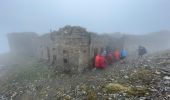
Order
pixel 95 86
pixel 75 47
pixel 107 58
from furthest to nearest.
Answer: pixel 107 58 → pixel 75 47 → pixel 95 86

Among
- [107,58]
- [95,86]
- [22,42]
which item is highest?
[22,42]

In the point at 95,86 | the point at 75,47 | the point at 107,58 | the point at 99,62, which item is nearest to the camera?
the point at 95,86

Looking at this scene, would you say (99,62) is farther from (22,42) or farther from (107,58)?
(22,42)

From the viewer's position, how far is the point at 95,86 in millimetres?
14203

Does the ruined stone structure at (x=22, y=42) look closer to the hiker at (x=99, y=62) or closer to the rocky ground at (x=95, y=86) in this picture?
the rocky ground at (x=95, y=86)

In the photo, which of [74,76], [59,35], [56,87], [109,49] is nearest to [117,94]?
[56,87]

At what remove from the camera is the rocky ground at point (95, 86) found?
39.7ft

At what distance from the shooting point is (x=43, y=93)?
1562cm

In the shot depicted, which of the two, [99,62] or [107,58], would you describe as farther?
[107,58]

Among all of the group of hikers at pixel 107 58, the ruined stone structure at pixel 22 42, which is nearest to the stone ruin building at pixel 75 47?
the group of hikers at pixel 107 58

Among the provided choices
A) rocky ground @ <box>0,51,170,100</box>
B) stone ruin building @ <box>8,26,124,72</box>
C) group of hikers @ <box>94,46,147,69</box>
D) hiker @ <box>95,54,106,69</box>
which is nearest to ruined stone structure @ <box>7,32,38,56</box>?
stone ruin building @ <box>8,26,124,72</box>

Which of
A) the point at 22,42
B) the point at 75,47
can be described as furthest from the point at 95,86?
the point at 22,42

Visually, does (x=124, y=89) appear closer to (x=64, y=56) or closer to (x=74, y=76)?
(x=74, y=76)

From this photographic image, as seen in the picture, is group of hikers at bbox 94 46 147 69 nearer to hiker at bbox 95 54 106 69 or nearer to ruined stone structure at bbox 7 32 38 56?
hiker at bbox 95 54 106 69
